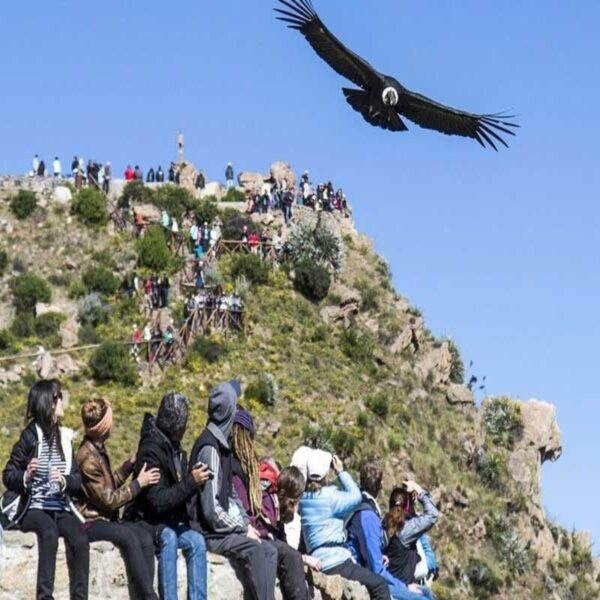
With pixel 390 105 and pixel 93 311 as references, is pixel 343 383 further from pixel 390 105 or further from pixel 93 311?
pixel 390 105

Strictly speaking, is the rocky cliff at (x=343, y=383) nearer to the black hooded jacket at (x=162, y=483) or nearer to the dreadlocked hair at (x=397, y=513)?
the dreadlocked hair at (x=397, y=513)

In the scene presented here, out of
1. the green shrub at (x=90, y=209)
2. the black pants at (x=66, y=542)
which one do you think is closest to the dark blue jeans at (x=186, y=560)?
the black pants at (x=66, y=542)

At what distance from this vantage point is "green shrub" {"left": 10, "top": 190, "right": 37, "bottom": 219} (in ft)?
214

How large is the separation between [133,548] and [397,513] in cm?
378

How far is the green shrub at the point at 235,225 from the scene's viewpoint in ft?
209

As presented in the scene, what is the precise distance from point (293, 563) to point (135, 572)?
5.78ft

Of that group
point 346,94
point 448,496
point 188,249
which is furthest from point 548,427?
point 346,94

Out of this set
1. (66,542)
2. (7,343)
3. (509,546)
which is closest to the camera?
(66,542)

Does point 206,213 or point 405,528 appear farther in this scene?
point 206,213

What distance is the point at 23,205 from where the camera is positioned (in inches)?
2576

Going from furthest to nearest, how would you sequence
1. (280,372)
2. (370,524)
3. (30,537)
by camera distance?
(280,372) < (370,524) < (30,537)

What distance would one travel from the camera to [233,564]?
1373 cm

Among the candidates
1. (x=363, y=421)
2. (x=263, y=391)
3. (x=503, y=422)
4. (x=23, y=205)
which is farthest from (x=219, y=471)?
(x=23, y=205)

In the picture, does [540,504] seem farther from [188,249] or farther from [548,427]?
[188,249]
